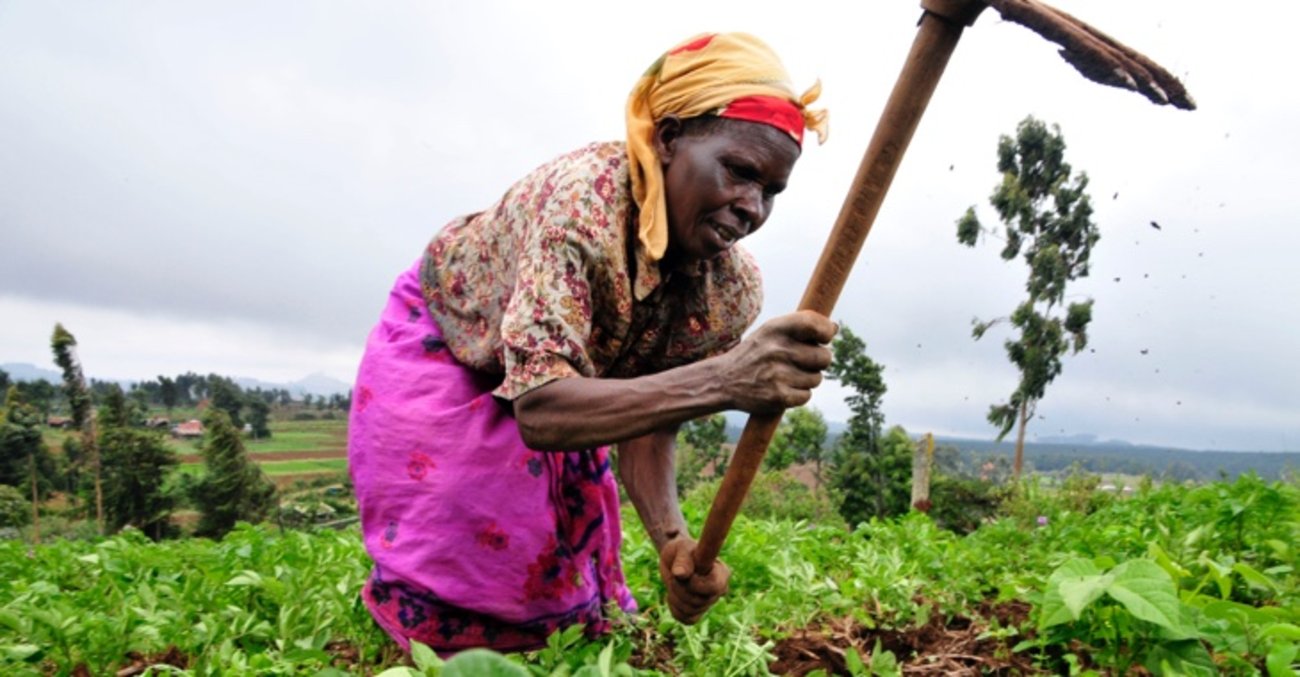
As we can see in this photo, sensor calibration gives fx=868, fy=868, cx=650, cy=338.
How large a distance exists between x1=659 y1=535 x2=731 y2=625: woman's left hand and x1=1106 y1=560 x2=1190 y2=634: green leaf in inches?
30.6

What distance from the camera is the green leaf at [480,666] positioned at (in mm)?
725

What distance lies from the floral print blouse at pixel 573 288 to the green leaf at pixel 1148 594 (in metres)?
1.06

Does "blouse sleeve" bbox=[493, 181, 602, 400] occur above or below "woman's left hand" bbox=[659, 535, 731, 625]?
above

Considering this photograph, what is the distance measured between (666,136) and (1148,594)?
4.25 ft

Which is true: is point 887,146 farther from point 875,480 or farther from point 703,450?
point 703,450

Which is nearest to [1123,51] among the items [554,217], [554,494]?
[554,217]

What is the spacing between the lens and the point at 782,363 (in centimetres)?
150

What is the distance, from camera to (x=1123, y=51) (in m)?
1.35

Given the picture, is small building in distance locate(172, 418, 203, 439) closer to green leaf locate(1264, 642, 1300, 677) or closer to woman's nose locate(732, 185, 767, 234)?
woman's nose locate(732, 185, 767, 234)

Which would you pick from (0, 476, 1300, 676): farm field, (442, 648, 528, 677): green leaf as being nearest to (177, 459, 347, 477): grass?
(0, 476, 1300, 676): farm field

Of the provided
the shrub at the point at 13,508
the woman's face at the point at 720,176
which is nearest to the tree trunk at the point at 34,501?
the shrub at the point at 13,508

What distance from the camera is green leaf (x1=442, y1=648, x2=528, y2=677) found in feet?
2.38

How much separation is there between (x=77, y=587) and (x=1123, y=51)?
3.93 metres

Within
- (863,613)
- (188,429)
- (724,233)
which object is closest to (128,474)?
(188,429)
